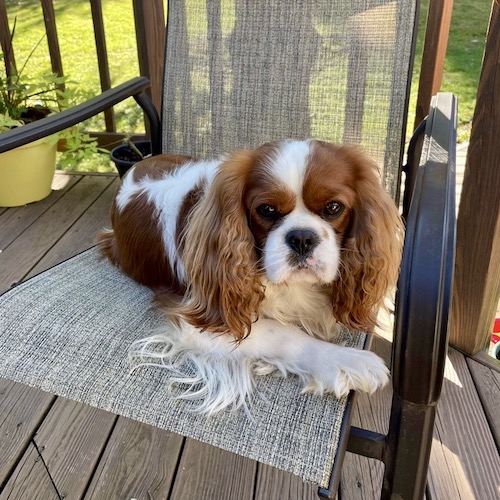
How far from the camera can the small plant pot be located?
2615mm

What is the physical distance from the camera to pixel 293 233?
1.10 m

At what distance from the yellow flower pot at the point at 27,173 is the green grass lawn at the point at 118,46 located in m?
1.18

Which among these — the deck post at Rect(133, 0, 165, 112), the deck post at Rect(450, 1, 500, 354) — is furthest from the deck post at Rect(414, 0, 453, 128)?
the deck post at Rect(133, 0, 165, 112)

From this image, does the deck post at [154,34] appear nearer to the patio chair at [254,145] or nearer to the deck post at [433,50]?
the patio chair at [254,145]

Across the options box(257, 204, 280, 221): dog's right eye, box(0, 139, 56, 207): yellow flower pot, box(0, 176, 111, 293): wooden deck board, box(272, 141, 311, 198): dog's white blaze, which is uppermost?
box(272, 141, 311, 198): dog's white blaze

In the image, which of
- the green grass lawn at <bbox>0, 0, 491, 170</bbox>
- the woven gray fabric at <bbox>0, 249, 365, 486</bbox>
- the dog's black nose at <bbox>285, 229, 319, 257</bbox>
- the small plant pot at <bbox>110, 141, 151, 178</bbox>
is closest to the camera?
the woven gray fabric at <bbox>0, 249, 365, 486</bbox>

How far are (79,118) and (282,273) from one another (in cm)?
83

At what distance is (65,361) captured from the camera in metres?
→ 1.14

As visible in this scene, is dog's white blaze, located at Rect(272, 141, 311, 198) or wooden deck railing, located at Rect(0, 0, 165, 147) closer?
dog's white blaze, located at Rect(272, 141, 311, 198)

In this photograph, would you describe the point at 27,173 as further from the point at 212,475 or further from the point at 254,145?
the point at 212,475

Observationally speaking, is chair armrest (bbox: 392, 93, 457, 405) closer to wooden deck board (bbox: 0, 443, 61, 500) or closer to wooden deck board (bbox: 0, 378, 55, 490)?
wooden deck board (bbox: 0, 443, 61, 500)

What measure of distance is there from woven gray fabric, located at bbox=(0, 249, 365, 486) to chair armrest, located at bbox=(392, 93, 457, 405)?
19cm

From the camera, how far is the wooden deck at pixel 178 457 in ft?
5.11

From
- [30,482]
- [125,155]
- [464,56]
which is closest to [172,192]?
[30,482]
